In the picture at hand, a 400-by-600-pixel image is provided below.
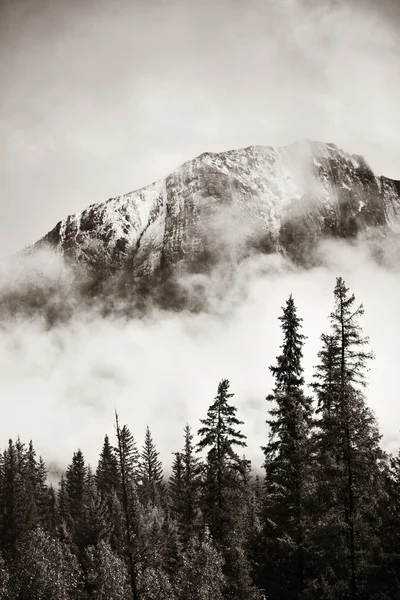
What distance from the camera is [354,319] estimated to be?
77.0 feet

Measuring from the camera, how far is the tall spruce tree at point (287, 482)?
24.4m

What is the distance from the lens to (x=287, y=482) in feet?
82.6

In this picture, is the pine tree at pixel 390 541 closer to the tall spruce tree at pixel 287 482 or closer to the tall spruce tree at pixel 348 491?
the tall spruce tree at pixel 348 491

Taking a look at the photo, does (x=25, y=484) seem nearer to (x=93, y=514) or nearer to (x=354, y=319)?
(x=93, y=514)

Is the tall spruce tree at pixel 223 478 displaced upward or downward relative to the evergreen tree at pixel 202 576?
upward

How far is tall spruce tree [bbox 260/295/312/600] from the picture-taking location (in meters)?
24.4

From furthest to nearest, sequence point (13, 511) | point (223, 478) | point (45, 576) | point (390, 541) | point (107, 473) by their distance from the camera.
Result: point (107, 473) → point (13, 511) → point (223, 478) → point (45, 576) → point (390, 541)

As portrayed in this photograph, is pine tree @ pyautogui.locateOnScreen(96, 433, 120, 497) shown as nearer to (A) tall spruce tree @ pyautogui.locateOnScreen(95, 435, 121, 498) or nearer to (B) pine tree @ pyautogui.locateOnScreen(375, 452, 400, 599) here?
(A) tall spruce tree @ pyautogui.locateOnScreen(95, 435, 121, 498)

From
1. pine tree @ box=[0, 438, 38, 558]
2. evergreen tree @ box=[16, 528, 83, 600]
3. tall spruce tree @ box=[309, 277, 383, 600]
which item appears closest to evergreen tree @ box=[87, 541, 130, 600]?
evergreen tree @ box=[16, 528, 83, 600]

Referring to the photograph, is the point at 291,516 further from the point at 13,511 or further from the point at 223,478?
the point at 13,511

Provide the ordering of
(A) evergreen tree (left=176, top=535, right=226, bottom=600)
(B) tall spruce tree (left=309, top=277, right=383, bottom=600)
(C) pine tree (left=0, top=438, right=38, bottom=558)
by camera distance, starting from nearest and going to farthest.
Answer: (B) tall spruce tree (left=309, top=277, right=383, bottom=600)
(A) evergreen tree (left=176, top=535, right=226, bottom=600)
(C) pine tree (left=0, top=438, right=38, bottom=558)

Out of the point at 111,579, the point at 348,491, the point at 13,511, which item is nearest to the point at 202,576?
the point at 111,579

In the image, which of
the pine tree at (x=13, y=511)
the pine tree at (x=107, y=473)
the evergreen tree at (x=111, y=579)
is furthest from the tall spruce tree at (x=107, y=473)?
the evergreen tree at (x=111, y=579)


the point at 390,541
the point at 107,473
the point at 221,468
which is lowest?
the point at 390,541
